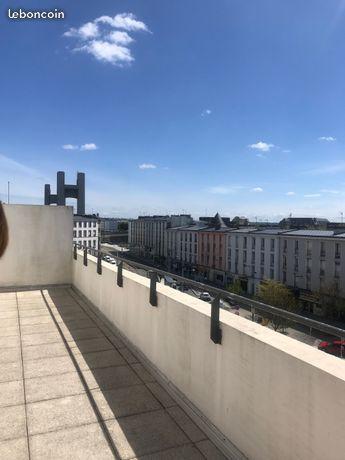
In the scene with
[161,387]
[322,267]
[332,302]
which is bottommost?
[332,302]

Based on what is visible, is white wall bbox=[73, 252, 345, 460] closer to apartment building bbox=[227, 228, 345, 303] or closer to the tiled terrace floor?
the tiled terrace floor

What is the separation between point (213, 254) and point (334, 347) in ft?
199

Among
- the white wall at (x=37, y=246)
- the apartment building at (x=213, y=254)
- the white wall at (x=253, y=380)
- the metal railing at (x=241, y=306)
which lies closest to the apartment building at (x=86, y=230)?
the apartment building at (x=213, y=254)

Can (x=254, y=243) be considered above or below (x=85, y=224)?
below

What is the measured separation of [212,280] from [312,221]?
86.9 ft

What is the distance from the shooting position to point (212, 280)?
6225 cm

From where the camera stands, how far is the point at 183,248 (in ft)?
234

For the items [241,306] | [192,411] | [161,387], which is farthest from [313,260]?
[241,306]

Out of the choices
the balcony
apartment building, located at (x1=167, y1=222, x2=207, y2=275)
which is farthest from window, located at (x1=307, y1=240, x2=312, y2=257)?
the balcony

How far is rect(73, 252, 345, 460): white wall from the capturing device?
1955 millimetres

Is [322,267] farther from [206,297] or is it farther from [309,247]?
[206,297]

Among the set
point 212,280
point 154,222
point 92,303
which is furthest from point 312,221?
point 92,303

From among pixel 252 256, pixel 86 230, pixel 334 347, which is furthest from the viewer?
pixel 86 230

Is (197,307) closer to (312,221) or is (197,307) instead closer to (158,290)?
(158,290)
